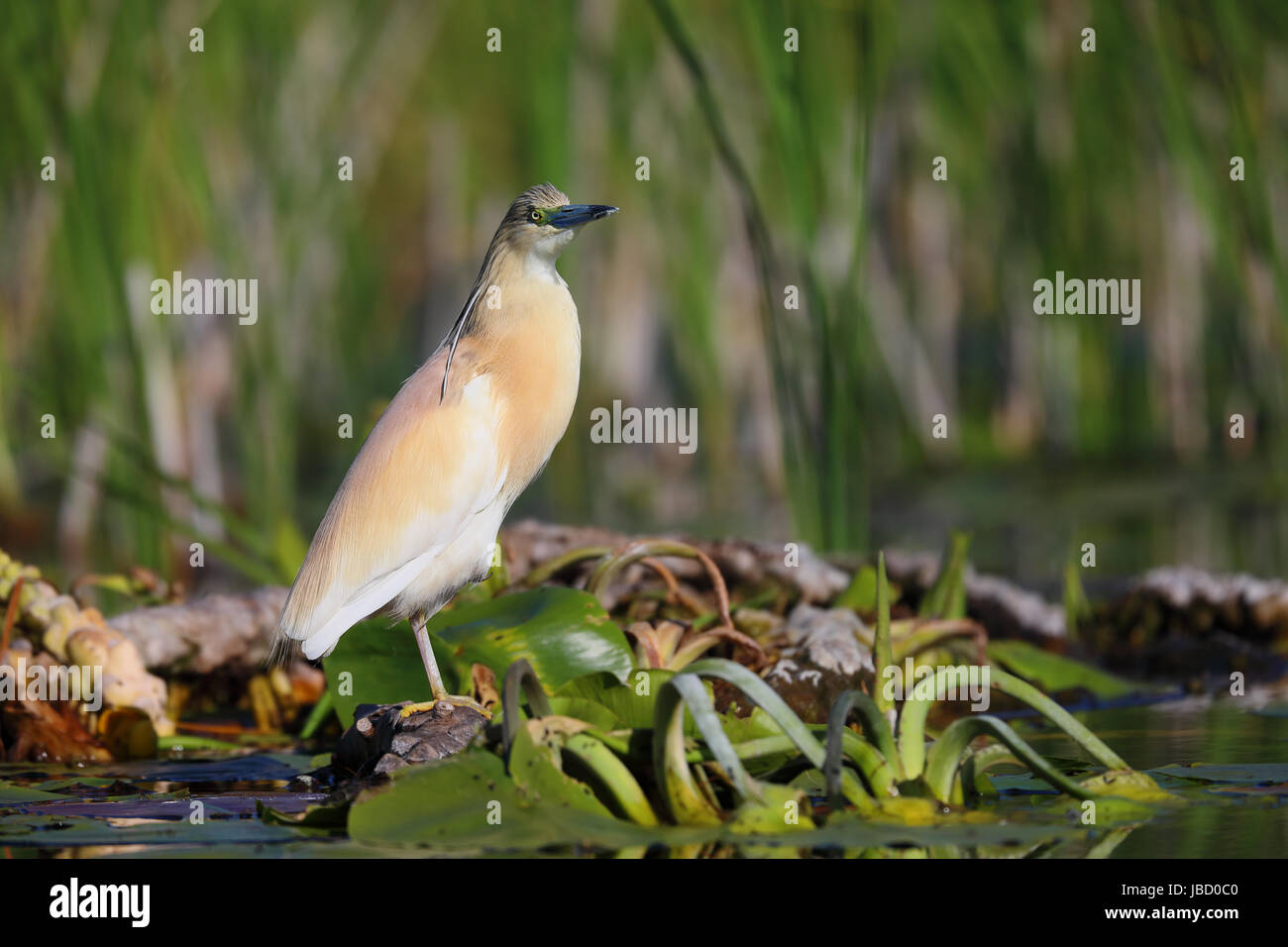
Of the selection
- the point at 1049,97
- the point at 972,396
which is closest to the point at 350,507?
the point at 1049,97

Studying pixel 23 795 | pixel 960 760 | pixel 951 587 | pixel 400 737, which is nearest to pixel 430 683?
pixel 400 737

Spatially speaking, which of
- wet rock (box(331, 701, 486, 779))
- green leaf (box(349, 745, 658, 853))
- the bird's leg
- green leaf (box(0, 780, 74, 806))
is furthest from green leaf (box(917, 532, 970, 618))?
green leaf (box(0, 780, 74, 806))

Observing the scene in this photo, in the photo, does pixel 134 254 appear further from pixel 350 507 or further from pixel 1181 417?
pixel 1181 417

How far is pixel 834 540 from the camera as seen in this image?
721 centimetres

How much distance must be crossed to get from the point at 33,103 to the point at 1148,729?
764 centimetres

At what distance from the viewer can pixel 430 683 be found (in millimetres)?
5105

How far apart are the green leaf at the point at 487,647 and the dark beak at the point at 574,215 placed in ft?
3.88

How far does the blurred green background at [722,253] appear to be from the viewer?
363 inches

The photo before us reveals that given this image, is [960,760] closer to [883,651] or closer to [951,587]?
[883,651]

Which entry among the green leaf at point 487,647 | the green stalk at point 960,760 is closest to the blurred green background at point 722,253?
the green leaf at point 487,647

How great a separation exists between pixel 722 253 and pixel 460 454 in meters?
8.19

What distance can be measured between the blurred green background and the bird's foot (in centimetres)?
232

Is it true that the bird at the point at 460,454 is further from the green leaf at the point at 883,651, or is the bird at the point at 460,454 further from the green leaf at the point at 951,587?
the green leaf at the point at 951,587

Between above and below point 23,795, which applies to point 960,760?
above
